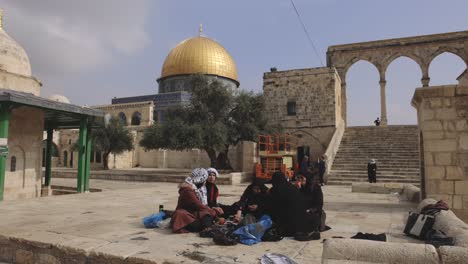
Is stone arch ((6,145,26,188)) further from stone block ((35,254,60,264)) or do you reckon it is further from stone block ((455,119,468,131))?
stone block ((455,119,468,131))

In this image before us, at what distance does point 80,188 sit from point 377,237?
32.2 ft

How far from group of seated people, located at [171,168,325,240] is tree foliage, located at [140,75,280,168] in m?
11.6

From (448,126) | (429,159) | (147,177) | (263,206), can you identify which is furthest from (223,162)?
Result: (263,206)

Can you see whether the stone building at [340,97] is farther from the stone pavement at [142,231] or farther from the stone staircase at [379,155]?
the stone pavement at [142,231]

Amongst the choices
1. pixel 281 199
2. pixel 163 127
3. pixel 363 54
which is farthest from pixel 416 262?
pixel 363 54

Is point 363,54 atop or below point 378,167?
atop

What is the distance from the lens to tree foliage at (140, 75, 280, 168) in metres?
17.4

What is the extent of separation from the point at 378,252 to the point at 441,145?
14.3 feet

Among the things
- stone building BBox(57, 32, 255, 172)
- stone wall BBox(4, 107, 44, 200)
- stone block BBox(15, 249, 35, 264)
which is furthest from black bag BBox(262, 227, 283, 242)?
stone building BBox(57, 32, 255, 172)

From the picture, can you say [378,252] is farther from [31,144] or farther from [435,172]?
[31,144]

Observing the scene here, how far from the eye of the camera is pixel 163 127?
17.4m

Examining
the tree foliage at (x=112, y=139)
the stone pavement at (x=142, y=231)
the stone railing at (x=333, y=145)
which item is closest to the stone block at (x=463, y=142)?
the stone pavement at (x=142, y=231)

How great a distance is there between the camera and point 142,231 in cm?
480

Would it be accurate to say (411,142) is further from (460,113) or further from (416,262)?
(416,262)
